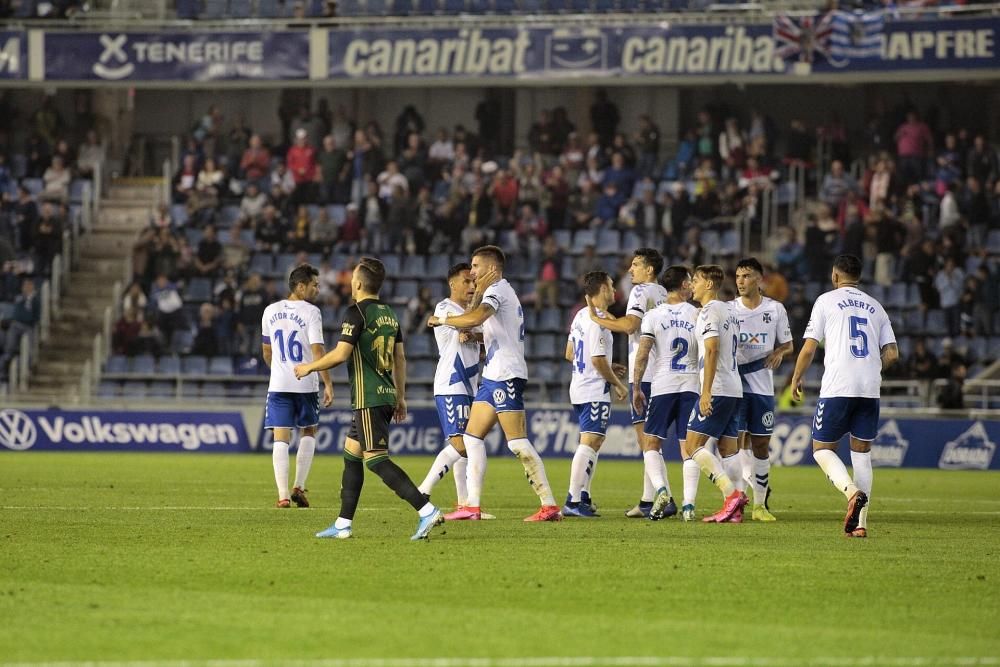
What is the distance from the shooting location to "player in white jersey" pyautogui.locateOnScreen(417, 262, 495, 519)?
15109 millimetres

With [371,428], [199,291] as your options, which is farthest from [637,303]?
[199,291]

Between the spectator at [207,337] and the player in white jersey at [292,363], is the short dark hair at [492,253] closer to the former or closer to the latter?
the player in white jersey at [292,363]

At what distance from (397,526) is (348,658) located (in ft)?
20.8

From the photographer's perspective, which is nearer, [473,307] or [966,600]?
[966,600]

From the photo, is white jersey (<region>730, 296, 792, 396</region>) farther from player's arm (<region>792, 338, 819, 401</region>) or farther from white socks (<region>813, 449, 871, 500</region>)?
white socks (<region>813, 449, 871, 500</region>)

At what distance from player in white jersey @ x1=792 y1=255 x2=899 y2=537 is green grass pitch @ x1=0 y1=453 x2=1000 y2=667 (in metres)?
0.77

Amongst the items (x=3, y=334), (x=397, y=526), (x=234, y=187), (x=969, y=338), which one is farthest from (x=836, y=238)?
(x=397, y=526)

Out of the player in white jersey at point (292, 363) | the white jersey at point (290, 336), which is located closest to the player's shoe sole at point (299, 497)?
the player in white jersey at point (292, 363)

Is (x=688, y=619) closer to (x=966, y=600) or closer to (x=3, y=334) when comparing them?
(x=966, y=600)

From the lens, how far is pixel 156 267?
107 feet

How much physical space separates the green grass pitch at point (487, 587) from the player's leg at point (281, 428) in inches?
13.0

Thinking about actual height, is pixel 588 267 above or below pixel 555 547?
above

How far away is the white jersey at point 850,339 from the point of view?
13.5 m

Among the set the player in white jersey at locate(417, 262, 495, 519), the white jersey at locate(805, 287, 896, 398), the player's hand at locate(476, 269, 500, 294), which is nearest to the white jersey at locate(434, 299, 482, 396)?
the player in white jersey at locate(417, 262, 495, 519)
